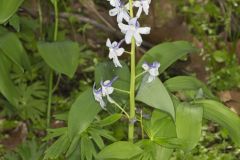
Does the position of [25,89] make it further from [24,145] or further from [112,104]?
[112,104]

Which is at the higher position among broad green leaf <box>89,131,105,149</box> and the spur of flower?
the spur of flower

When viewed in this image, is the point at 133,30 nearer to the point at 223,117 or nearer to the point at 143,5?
the point at 143,5

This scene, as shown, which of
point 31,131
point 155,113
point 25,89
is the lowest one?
point 31,131

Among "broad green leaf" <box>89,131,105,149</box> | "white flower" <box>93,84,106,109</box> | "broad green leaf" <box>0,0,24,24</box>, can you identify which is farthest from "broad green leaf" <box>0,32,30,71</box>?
"white flower" <box>93,84,106,109</box>

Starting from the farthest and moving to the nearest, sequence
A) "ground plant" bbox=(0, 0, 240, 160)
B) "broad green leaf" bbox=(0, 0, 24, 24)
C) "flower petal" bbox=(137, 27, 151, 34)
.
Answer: "broad green leaf" bbox=(0, 0, 24, 24) → "ground plant" bbox=(0, 0, 240, 160) → "flower petal" bbox=(137, 27, 151, 34)

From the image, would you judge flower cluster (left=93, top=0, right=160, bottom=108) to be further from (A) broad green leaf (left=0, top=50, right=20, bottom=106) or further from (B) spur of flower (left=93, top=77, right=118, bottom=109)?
(A) broad green leaf (left=0, top=50, right=20, bottom=106)

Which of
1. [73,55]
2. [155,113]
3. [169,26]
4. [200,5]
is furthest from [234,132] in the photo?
[200,5]
